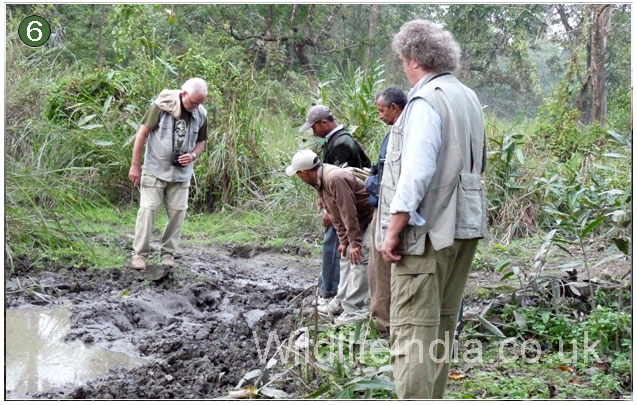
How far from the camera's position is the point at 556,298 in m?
5.13

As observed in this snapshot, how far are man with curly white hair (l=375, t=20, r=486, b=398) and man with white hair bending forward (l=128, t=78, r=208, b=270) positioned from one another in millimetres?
3527

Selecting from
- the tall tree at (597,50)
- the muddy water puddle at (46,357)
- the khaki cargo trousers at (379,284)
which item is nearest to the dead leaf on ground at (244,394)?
the muddy water puddle at (46,357)

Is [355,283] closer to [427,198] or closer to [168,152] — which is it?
[168,152]

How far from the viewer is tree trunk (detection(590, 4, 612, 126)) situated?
447 inches

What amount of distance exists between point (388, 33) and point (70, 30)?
24.8ft

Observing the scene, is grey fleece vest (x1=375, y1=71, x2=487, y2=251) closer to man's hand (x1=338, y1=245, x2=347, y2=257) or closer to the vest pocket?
the vest pocket

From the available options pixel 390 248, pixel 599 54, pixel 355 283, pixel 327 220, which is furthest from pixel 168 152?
pixel 599 54

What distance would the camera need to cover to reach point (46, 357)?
477 centimetres

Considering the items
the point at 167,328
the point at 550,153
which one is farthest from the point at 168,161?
the point at 550,153

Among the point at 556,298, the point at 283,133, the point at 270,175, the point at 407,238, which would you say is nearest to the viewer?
the point at 407,238

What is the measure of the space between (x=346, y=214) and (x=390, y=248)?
1920 millimetres

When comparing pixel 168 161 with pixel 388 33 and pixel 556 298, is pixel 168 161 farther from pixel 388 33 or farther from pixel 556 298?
pixel 388 33

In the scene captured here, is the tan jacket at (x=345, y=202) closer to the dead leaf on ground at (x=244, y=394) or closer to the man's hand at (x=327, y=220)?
the man's hand at (x=327, y=220)

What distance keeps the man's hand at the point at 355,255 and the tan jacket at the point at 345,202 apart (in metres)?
0.03
